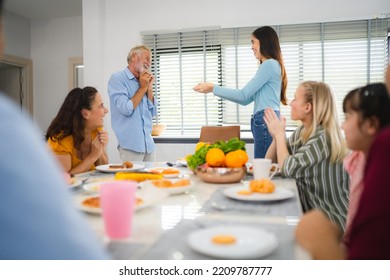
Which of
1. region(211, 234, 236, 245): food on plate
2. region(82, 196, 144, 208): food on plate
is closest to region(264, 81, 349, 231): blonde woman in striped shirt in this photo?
region(82, 196, 144, 208): food on plate

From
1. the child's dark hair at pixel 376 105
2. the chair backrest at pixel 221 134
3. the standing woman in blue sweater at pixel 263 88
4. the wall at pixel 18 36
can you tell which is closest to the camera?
the child's dark hair at pixel 376 105

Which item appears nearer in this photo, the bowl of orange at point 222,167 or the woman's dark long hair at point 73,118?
the bowl of orange at point 222,167

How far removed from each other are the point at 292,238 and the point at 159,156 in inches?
129

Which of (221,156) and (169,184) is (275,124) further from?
(169,184)

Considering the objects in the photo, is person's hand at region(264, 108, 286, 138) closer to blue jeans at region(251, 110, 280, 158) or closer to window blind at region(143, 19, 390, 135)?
blue jeans at region(251, 110, 280, 158)

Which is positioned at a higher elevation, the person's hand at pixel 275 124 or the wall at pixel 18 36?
the wall at pixel 18 36

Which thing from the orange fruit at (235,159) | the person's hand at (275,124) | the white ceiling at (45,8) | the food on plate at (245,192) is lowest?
the food on plate at (245,192)

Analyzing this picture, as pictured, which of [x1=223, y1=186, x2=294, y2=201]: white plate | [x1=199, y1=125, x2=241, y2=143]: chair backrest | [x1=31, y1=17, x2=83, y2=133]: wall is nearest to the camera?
[x1=223, y1=186, x2=294, y2=201]: white plate

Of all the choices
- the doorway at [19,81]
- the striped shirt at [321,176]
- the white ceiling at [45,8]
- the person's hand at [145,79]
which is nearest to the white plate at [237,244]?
the striped shirt at [321,176]

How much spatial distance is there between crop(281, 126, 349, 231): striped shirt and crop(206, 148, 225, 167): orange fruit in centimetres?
26

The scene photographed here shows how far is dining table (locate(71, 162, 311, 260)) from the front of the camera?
687 mm

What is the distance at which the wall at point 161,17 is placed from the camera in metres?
3.67

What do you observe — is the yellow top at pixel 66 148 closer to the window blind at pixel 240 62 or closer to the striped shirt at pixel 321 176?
the striped shirt at pixel 321 176
